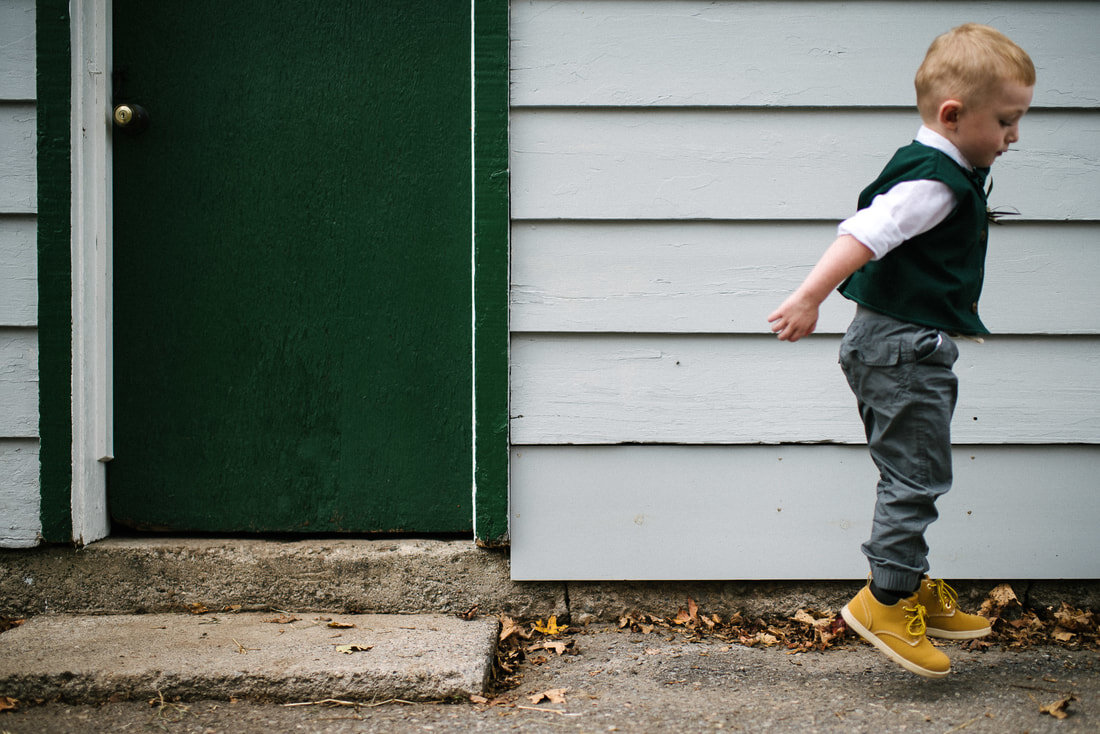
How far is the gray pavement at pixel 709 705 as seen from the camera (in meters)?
1.91

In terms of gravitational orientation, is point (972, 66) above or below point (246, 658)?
above

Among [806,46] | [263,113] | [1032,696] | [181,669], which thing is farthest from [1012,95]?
[181,669]

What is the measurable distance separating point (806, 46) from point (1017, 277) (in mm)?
923

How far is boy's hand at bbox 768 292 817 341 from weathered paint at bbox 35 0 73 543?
2.03m

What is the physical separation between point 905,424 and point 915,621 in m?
0.48

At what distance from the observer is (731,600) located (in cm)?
256

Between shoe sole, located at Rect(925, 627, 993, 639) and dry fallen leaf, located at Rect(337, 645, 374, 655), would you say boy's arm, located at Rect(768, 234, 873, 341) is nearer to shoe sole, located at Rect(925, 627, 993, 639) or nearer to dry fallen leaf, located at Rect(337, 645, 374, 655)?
shoe sole, located at Rect(925, 627, 993, 639)

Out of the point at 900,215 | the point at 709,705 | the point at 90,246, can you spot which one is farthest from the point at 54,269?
the point at 900,215

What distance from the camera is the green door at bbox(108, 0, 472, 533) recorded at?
8.45 feet

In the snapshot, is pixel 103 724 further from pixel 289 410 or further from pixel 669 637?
pixel 669 637

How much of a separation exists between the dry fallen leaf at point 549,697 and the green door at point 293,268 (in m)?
0.71

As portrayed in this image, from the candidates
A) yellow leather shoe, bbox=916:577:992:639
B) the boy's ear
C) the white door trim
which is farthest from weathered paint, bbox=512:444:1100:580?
the white door trim

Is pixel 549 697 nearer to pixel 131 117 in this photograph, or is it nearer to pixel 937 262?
pixel 937 262

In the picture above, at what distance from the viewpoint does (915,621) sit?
1.97 metres
